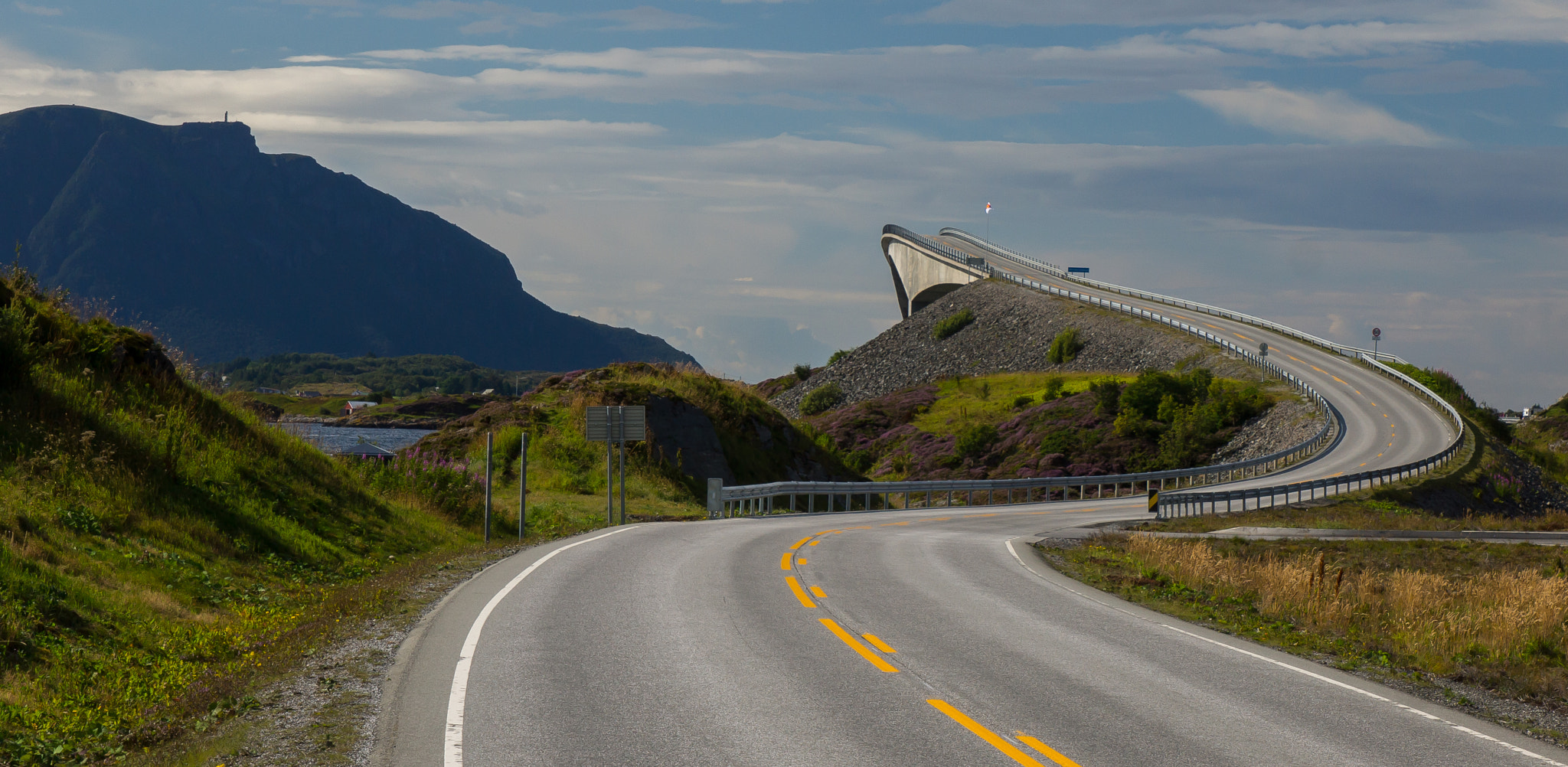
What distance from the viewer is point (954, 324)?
116m

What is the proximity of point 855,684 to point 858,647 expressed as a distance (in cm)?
162

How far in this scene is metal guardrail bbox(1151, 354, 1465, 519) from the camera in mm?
36312

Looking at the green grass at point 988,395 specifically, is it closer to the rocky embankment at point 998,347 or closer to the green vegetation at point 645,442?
the rocky embankment at point 998,347

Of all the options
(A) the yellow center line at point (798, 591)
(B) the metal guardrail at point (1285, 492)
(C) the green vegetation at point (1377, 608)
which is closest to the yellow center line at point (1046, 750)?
(C) the green vegetation at point (1377, 608)

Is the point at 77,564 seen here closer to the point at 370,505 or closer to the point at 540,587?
the point at 540,587

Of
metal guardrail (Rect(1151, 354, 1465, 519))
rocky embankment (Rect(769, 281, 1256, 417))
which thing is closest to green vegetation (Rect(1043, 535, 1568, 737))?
metal guardrail (Rect(1151, 354, 1465, 519))

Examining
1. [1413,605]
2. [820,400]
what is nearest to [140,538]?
[1413,605]

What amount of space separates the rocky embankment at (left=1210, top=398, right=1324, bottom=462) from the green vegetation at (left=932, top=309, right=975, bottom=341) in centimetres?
5139

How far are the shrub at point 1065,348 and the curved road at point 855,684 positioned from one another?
3233 inches

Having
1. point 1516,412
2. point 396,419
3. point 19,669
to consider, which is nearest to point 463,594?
point 19,669

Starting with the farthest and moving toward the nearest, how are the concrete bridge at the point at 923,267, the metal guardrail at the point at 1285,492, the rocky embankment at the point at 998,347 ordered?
the concrete bridge at the point at 923,267
the rocky embankment at the point at 998,347
the metal guardrail at the point at 1285,492

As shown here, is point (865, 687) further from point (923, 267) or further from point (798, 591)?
point (923, 267)

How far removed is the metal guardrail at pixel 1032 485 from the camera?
3609 cm

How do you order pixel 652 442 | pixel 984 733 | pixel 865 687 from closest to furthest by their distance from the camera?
1. pixel 984 733
2. pixel 865 687
3. pixel 652 442
